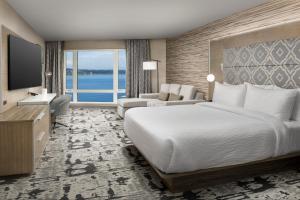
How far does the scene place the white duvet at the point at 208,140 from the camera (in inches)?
96.5

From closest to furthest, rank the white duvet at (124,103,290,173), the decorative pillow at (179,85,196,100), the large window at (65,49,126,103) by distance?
1. the white duvet at (124,103,290,173)
2. the decorative pillow at (179,85,196,100)
3. the large window at (65,49,126,103)

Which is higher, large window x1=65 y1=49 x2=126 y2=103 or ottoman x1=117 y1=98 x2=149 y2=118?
large window x1=65 y1=49 x2=126 y2=103

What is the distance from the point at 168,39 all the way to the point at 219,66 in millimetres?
3123

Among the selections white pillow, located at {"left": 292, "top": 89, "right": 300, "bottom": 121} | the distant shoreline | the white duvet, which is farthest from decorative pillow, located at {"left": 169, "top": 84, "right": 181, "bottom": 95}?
white pillow, located at {"left": 292, "top": 89, "right": 300, "bottom": 121}

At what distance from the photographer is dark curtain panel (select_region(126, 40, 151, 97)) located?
7965mm

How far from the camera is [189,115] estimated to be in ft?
11.5

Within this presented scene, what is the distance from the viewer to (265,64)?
396cm

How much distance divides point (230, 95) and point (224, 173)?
176 cm

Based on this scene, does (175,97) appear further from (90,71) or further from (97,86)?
(90,71)

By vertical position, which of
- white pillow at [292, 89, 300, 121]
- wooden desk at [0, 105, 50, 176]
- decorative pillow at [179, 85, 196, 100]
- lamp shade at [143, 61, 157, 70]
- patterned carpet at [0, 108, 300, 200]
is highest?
lamp shade at [143, 61, 157, 70]

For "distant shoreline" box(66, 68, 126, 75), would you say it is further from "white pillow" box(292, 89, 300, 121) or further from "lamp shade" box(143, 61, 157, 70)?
"white pillow" box(292, 89, 300, 121)

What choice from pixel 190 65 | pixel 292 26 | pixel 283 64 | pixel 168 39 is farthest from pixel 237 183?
pixel 168 39

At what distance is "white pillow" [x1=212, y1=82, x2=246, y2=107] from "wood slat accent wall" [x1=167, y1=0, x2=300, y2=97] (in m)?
1.04

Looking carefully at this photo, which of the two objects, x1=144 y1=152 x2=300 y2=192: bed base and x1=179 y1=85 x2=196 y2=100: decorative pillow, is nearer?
x1=144 y1=152 x2=300 y2=192: bed base
